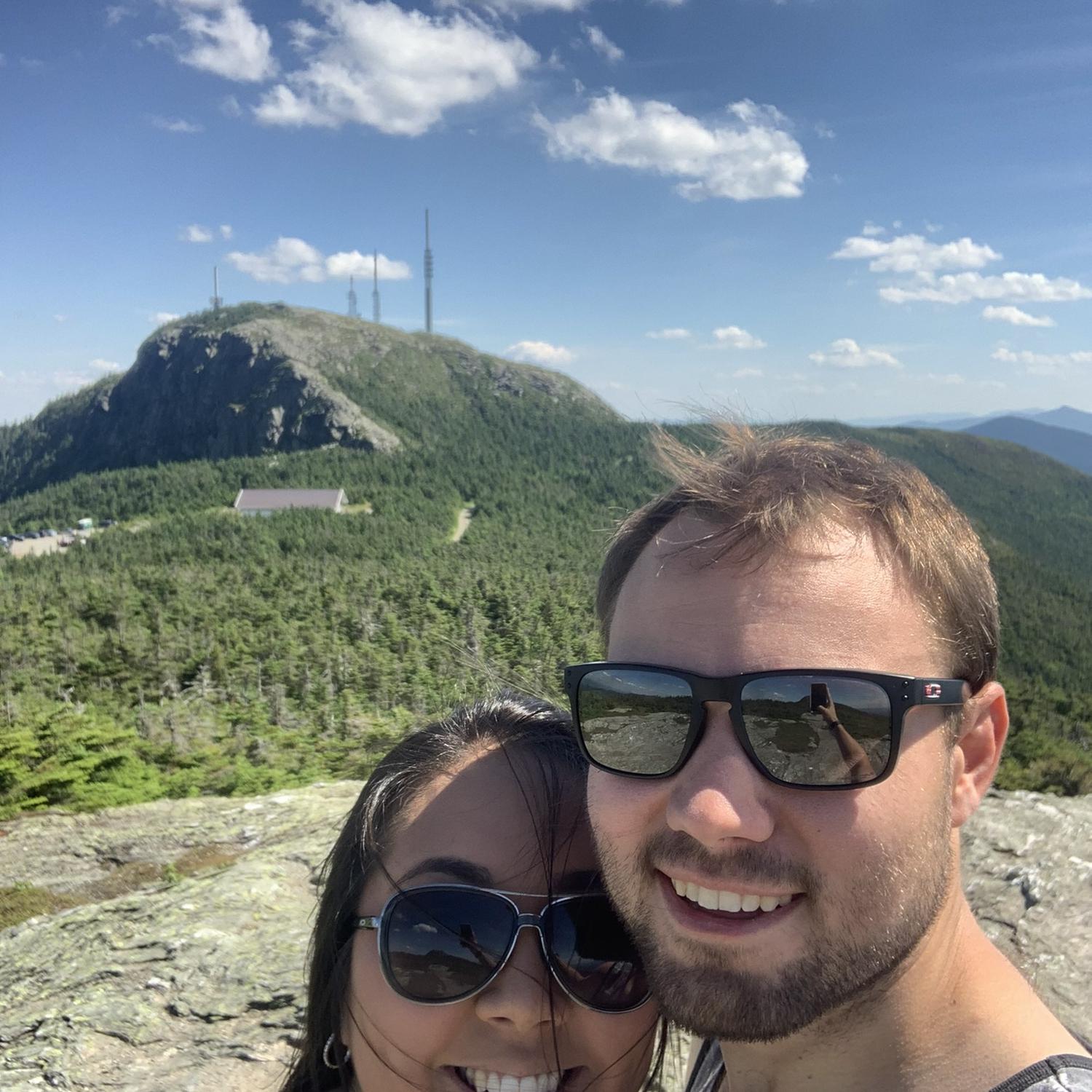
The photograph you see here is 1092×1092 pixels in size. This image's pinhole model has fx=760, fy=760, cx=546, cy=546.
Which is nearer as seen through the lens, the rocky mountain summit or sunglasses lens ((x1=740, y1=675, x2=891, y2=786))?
sunglasses lens ((x1=740, y1=675, x2=891, y2=786))

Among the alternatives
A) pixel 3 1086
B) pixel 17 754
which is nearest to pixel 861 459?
pixel 3 1086

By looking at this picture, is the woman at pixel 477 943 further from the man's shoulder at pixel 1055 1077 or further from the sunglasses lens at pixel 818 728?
the man's shoulder at pixel 1055 1077

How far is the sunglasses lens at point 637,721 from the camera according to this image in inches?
66.7

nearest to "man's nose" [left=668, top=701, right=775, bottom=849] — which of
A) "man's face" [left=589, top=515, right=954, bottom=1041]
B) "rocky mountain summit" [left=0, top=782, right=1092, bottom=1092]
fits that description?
"man's face" [left=589, top=515, right=954, bottom=1041]

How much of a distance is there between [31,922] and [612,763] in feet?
21.9

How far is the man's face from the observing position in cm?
149

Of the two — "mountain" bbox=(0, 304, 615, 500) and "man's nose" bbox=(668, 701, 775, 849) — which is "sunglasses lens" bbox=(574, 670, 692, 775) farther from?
"mountain" bbox=(0, 304, 615, 500)

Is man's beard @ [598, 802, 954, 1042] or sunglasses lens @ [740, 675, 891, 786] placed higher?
sunglasses lens @ [740, 675, 891, 786]

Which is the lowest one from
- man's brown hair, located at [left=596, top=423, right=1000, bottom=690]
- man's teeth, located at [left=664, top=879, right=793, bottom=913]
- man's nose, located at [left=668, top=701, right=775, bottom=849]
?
man's teeth, located at [left=664, top=879, right=793, bottom=913]

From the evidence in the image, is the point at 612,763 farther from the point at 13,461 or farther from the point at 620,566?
the point at 13,461

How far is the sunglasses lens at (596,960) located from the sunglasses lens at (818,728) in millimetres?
664

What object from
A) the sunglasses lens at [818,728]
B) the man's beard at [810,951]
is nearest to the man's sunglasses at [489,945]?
the man's beard at [810,951]

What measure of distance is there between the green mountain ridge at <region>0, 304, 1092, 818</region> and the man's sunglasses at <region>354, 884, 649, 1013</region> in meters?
0.74

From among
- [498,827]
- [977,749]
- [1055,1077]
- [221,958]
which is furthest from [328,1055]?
[221,958]
